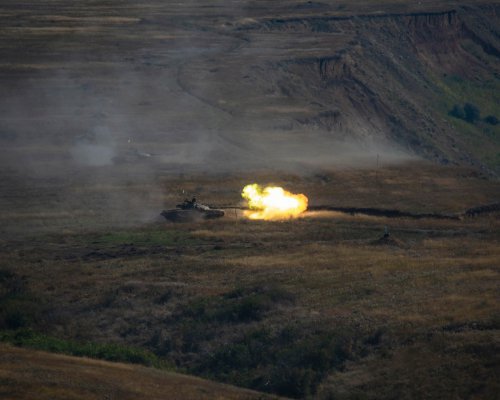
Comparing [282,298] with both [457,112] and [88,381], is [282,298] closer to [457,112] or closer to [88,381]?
[88,381]

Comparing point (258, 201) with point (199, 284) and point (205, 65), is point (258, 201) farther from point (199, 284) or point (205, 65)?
point (205, 65)

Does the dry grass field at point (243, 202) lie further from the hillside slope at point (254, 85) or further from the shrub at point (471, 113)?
the shrub at point (471, 113)

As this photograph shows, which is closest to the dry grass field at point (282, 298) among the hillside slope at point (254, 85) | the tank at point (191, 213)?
the tank at point (191, 213)

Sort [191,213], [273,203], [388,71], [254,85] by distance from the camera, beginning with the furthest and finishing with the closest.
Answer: [388,71] < [254,85] < [273,203] < [191,213]

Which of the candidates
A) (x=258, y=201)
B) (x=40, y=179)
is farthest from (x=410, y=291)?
(x=40, y=179)

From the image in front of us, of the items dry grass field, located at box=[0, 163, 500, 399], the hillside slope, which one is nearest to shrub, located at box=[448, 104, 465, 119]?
the hillside slope

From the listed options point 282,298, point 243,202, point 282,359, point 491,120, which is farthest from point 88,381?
point 491,120

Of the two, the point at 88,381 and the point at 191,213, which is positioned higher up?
the point at 191,213
